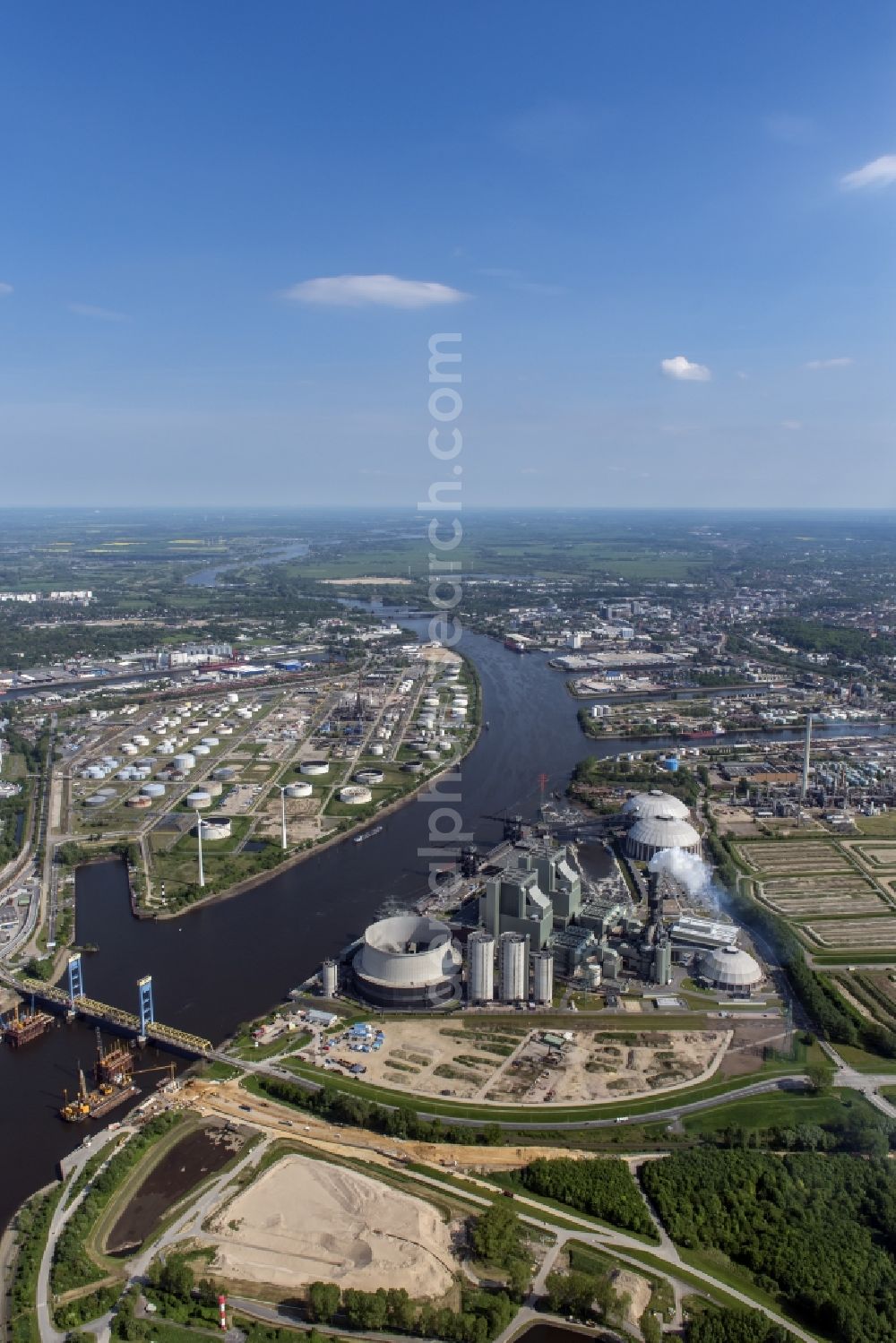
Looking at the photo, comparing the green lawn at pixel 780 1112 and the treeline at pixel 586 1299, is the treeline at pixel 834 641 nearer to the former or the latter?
the green lawn at pixel 780 1112

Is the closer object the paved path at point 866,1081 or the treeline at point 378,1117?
the treeline at point 378,1117

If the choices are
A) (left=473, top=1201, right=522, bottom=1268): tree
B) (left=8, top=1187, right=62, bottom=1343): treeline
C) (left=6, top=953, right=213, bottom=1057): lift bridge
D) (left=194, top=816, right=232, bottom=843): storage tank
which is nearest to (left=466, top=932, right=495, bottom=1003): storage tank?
(left=6, top=953, right=213, bottom=1057): lift bridge

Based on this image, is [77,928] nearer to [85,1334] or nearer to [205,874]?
[205,874]

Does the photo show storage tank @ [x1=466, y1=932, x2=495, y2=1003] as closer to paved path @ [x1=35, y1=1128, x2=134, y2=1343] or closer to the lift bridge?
the lift bridge

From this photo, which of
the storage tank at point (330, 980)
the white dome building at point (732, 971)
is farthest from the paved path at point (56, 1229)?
the white dome building at point (732, 971)

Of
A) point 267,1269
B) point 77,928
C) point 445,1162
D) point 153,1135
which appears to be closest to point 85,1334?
point 267,1269

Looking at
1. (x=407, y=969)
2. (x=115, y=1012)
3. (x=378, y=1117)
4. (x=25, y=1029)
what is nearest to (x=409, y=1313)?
(x=378, y=1117)
